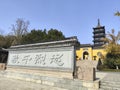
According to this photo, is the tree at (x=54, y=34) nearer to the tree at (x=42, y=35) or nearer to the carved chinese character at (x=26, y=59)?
the tree at (x=42, y=35)

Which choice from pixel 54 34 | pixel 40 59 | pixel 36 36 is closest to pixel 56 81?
pixel 40 59

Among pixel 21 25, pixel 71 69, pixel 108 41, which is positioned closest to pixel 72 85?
pixel 71 69

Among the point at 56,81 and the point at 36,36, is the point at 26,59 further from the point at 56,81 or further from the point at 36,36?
the point at 36,36

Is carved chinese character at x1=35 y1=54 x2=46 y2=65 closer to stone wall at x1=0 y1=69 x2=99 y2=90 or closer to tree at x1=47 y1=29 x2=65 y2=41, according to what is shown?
stone wall at x1=0 y1=69 x2=99 y2=90

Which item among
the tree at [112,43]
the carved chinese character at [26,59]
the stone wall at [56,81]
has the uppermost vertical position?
the tree at [112,43]

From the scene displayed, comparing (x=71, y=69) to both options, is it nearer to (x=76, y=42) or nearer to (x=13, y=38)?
(x=76, y=42)

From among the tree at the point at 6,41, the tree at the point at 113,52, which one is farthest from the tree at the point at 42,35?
the tree at the point at 113,52

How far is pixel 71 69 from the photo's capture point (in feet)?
22.2

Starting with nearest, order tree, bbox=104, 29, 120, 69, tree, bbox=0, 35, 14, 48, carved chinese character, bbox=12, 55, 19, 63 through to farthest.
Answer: carved chinese character, bbox=12, 55, 19, 63, tree, bbox=104, 29, 120, 69, tree, bbox=0, 35, 14, 48

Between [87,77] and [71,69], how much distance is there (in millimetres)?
970

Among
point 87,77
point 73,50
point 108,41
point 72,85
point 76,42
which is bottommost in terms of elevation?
point 72,85

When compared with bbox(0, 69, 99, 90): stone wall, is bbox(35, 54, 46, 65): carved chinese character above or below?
above

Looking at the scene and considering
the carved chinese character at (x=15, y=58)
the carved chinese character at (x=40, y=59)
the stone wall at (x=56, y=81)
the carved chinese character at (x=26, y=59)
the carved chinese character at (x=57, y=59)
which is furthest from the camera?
the carved chinese character at (x=15, y=58)

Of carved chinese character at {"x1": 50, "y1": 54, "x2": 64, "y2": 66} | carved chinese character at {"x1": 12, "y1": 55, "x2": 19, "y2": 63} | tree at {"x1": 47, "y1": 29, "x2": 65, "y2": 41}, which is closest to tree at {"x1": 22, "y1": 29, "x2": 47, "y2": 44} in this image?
tree at {"x1": 47, "y1": 29, "x2": 65, "y2": 41}
